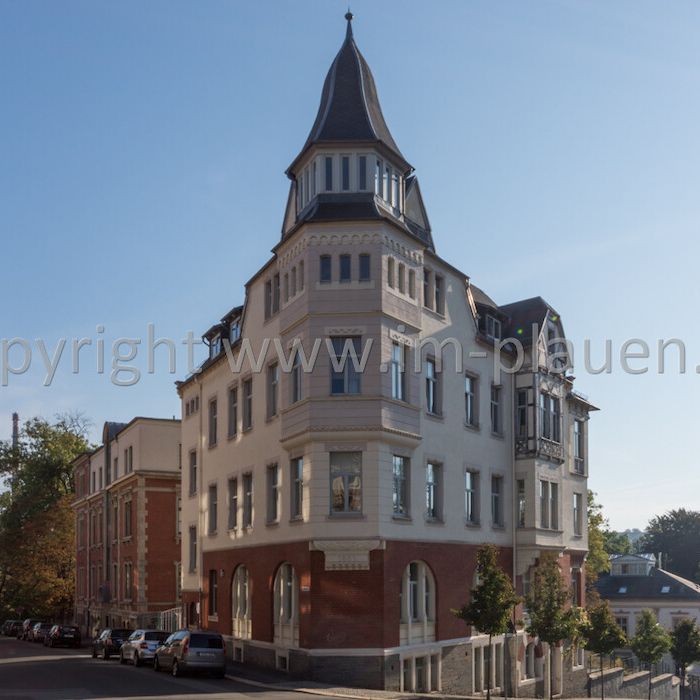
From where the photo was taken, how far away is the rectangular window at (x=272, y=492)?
127 feet

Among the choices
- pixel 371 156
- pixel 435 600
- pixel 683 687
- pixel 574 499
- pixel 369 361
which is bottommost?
pixel 683 687

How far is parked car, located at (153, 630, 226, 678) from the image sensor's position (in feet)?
115

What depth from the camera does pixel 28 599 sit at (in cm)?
8850

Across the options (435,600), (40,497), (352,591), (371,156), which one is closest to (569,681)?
(435,600)

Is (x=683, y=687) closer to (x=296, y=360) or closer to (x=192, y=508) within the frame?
(x=192, y=508)

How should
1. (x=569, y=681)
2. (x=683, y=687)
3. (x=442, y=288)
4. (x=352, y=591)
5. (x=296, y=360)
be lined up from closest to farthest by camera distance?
(x=352, y=591) < (x=296, y=360) < (x=442, y=288) < (x=569, y=681) < (x=683, y=687)

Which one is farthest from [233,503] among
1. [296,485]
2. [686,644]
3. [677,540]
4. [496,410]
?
[677,540]

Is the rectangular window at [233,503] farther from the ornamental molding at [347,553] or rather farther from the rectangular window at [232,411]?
the ornamental molding at [347,553]

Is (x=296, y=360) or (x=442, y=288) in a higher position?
(x=442, y=288)

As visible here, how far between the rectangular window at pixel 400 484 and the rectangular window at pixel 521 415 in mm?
10090

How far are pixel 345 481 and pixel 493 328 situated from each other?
14120 mm

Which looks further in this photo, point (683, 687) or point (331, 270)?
point (683, 687)

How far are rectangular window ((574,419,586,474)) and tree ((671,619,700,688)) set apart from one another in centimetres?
1503

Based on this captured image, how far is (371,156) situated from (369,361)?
793 centimetres
